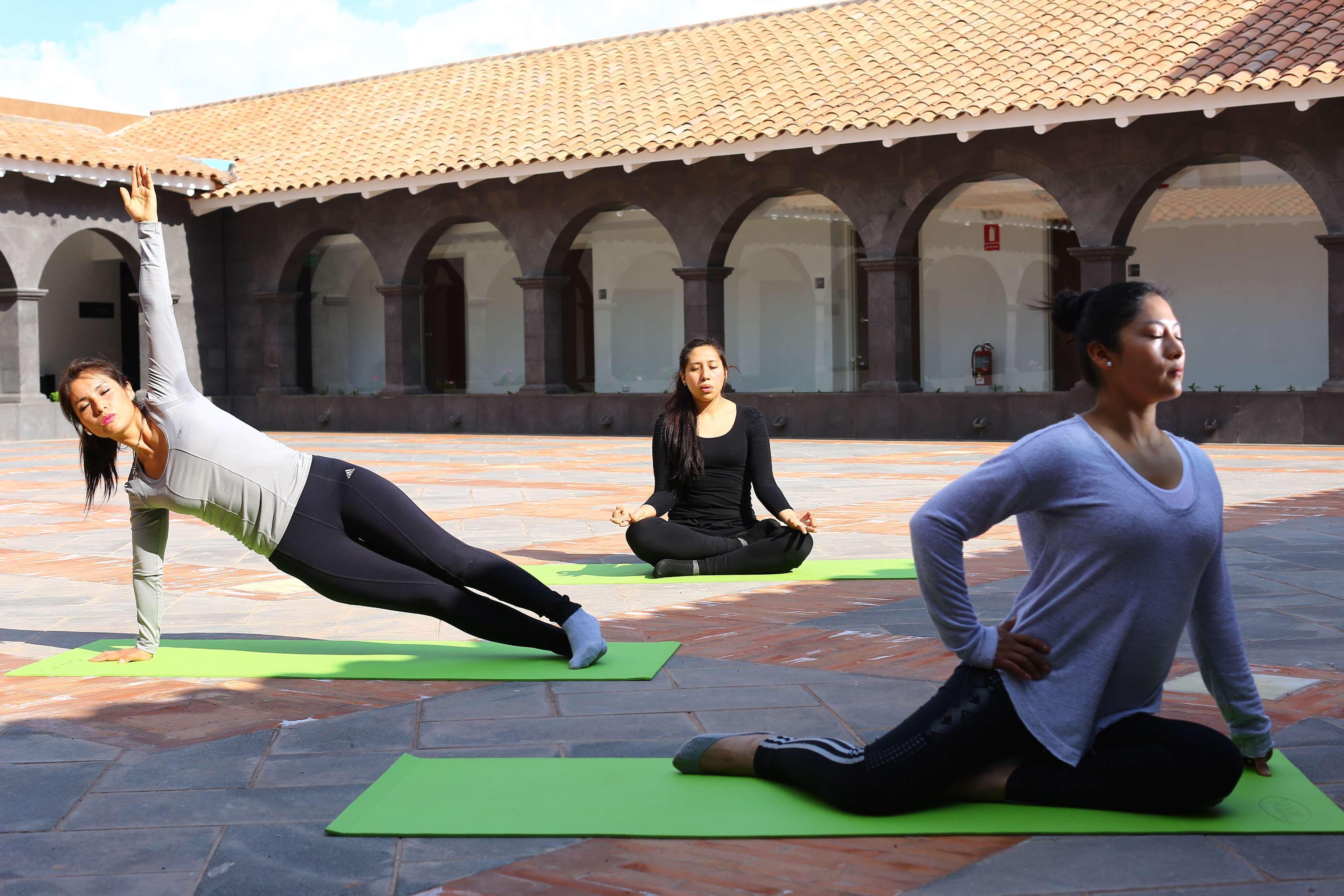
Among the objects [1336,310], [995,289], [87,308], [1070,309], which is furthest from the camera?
[87,308]

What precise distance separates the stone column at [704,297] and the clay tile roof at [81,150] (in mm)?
7465

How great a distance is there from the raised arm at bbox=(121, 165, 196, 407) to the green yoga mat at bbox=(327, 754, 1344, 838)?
177cm

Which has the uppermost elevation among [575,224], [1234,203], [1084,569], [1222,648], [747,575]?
[1234,203]

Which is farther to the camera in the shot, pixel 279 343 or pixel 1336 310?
pixel 279 343

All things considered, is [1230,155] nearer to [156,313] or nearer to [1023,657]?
[156,313]

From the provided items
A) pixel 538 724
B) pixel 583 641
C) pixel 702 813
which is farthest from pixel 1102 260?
pixel 702 813

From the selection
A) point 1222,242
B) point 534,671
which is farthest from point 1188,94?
point 534,671

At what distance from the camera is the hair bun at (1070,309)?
3.04m

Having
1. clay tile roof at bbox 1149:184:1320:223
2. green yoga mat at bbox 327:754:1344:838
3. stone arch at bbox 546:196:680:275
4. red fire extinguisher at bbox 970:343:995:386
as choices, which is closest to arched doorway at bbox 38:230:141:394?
stone arch at bbox 546:196:680:275

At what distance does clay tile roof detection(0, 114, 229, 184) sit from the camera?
20.5 metres

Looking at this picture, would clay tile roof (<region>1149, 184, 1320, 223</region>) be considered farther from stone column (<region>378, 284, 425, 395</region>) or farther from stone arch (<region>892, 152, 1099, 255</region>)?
stone column (<region>378, 284, 425, 395</region>)

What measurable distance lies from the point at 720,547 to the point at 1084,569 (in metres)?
3.83

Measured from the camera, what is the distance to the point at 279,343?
81.6 ft

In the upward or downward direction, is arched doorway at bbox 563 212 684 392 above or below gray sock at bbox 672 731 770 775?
above
